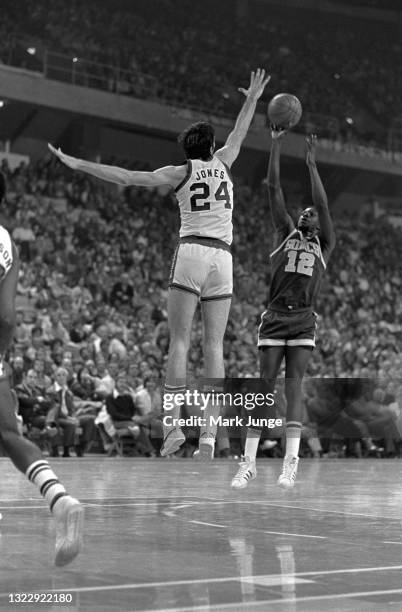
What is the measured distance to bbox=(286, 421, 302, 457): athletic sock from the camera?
9.43 m

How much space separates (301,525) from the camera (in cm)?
758

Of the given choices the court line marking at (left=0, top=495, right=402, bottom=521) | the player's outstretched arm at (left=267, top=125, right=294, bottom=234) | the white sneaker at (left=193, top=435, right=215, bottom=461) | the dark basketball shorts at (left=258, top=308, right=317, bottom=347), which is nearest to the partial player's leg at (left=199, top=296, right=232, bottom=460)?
the white sneaker at (left=193, top=435, right=215, bottom=461)

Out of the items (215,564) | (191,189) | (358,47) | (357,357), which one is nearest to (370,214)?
(358,47)

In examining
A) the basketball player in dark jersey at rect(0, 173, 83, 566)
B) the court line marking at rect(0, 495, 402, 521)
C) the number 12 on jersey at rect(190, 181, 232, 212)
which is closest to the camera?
the basketball player in dark jersey at rect(0, 173, 83, 566)

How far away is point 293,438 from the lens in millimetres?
9469

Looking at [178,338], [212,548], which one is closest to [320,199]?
[178,338]

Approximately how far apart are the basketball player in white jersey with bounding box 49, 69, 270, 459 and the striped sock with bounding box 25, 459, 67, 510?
3.01 metres

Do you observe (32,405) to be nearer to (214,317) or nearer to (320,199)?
(214,317)

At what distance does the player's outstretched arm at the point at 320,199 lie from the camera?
9195 millimetres

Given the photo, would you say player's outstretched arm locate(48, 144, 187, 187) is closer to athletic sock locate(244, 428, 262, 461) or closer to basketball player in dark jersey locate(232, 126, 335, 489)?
basketball player in dark jersey locate(232, 126, 335, 489)

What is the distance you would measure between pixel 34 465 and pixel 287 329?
4388mm

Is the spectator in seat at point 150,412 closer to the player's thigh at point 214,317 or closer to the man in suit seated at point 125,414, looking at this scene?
the man in suit seated at point 125,414

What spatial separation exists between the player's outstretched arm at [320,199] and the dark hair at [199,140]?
40.7 inches

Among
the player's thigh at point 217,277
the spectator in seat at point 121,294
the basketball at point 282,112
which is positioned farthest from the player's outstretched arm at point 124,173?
→ the spectator in seat at point 121,294
